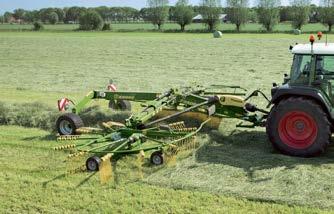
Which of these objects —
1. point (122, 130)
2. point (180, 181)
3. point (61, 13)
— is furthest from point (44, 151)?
point (61, 13)

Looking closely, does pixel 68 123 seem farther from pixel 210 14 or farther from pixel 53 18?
pixel 53 18

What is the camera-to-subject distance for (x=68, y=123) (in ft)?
29.9

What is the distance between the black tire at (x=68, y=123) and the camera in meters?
9.04

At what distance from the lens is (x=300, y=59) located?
295 inches

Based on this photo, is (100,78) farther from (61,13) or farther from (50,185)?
(61,13)

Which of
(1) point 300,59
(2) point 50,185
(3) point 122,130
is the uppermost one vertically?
(1) point 300,59

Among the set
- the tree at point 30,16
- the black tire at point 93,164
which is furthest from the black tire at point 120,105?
the tree at point 30,16

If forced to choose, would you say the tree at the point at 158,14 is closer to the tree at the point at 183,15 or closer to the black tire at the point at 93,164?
the tree at the point at 183,15

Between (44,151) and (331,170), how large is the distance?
178 inches

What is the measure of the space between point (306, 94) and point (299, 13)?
2999 inches

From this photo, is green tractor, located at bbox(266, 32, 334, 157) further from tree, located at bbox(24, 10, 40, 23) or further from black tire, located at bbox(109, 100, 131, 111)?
tree, located at bbox(24, 10, 40, 23)

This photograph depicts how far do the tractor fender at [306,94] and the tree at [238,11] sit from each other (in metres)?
74.3

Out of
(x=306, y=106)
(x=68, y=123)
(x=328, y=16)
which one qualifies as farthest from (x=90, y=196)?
(x=328, y=16)

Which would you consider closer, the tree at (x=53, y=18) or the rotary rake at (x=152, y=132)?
the rotary rake at (x=152, y=132)
